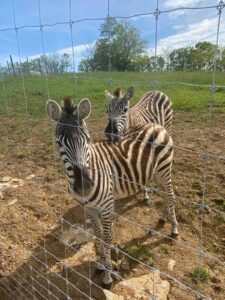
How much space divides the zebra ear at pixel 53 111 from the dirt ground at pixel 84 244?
296mm

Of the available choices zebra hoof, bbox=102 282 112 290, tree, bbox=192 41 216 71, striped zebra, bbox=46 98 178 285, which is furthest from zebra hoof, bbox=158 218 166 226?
tree, bbox=192 41 216 71

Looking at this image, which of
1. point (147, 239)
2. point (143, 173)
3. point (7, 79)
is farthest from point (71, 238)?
point (7, 79)

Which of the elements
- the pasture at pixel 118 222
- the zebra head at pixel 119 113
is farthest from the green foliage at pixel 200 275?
the zebra head at pixel 119 113

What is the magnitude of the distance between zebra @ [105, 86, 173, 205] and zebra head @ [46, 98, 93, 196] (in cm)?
166

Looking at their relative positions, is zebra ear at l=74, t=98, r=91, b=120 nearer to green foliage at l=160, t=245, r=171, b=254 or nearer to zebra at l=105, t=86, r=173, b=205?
zebra at l=105, t=86, r=173, b=205

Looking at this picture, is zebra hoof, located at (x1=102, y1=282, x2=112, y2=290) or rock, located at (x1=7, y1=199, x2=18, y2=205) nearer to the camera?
zebra hoof, located at (x1=102, y1=282, x2=112, y2=290)

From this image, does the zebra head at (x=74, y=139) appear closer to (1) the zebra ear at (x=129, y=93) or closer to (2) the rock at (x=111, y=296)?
(2) the rock at (x=111, y=296)

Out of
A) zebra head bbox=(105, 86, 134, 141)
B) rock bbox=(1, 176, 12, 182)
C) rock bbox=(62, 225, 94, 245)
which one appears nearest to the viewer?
rock bbox=(62, 225, 94, 245)

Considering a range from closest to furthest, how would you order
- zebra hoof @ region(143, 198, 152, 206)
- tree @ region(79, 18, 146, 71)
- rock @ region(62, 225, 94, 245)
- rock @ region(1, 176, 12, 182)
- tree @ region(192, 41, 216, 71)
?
tree @ region(192, 41, 216, 71) < tree @ region(79, 18, 146, 71) < rock @ region(62, 225, 94, 245) < zebra hoof @ region(143, 198, 152, 206) < rock @ region(1, 176, 12, 182)

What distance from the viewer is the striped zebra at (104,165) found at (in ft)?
9.80

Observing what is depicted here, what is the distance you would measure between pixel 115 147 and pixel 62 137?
86 centimetres

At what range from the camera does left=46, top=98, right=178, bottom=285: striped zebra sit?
9.80ft

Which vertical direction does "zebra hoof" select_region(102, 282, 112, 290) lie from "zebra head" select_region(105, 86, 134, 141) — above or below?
below

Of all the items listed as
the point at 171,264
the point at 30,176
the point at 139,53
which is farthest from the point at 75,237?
the point at 139,53
